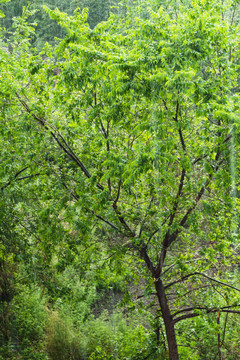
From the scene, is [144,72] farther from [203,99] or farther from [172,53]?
[203,99]

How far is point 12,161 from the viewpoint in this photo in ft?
18.3

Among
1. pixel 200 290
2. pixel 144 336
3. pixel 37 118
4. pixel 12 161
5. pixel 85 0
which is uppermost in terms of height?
pixel 85 0

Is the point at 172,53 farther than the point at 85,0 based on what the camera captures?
No

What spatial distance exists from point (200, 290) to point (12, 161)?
3.86 m

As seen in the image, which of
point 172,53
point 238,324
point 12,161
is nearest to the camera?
point 172,53

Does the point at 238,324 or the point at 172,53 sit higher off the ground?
the point at 172,53

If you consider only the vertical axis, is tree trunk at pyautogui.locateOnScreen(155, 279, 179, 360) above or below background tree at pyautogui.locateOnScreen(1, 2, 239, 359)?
below

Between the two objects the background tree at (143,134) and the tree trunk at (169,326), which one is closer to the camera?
the background tree at (143,134)

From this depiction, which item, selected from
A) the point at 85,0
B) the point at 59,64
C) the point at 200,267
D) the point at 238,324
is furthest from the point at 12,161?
the point at 85,0

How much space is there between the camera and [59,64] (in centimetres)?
521

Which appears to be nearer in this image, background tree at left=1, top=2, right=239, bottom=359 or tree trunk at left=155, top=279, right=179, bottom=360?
background tree at left=1, top=2, right=239, bottom=359

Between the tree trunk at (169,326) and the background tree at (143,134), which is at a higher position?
the background tree at (143,134)

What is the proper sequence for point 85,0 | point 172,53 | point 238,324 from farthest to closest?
point 85,0, point 238,324, point 172,53

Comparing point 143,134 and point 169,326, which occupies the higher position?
point 143,134
